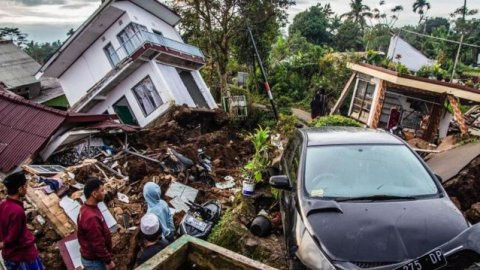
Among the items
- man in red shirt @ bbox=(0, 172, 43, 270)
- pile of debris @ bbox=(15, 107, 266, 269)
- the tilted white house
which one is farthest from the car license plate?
the tilted white house

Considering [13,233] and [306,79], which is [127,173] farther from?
[306,79]

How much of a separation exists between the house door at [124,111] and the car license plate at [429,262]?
18550 millimetres

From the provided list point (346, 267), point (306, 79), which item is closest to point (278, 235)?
point (346, 267)

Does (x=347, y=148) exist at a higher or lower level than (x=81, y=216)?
higher

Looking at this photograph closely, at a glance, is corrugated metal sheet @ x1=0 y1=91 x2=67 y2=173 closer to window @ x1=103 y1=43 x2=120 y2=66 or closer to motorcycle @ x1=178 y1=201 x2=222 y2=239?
motorcycle @ x1=178 y1=201 x2=222 y2=239

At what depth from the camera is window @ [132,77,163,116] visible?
1912cm

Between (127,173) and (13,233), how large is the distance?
259 inches

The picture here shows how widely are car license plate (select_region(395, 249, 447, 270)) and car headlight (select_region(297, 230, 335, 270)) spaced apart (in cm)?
113

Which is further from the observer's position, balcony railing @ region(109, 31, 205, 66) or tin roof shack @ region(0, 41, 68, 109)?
tin roof shack @ region(0, 41, 68, 109)

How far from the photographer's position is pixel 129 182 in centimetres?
1034

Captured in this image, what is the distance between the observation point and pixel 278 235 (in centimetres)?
612

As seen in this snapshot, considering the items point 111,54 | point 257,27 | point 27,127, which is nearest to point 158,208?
point 27,127

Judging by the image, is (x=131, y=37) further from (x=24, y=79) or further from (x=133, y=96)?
(x=24, y=79)

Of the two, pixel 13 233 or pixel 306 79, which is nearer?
pixel 13 233
